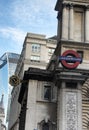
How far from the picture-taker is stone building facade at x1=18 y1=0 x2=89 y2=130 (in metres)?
45.6

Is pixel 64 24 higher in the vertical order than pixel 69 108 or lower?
higher

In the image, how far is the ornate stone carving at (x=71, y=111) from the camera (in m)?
44.4

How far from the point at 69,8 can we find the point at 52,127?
17937mm

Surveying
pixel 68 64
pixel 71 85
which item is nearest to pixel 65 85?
pixel 71 85

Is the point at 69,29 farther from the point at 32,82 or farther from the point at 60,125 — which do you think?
the point at 60,125

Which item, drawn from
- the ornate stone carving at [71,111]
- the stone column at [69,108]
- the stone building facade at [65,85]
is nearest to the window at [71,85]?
the stone building facade at [65,85]

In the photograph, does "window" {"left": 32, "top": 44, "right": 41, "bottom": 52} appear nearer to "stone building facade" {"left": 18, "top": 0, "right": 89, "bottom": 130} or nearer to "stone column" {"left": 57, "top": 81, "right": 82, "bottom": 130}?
"stone building facade" {"left": 18, "top": 0, "right": 89, "bottom": 130}

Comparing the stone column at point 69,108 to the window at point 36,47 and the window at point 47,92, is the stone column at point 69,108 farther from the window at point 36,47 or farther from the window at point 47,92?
the window at point 36,47

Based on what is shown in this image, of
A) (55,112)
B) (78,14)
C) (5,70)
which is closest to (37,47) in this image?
(78,14)

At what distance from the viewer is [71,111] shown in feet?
148

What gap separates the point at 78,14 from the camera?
54219mm

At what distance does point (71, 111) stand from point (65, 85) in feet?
11.6

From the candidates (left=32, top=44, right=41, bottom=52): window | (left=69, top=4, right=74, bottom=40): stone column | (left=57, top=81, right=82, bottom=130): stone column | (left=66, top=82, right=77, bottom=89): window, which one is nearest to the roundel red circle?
(left=66, top=82, right=77, bottom=89): window

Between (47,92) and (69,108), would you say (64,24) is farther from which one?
(69,108)
